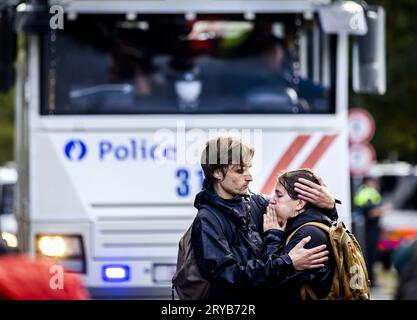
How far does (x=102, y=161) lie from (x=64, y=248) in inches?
24.8

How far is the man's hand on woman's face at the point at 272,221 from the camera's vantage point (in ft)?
15.7

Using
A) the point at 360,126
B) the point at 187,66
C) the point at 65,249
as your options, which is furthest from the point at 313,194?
the point at 360,126

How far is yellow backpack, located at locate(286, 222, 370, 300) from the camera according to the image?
4688 millimetres

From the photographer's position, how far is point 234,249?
4.81 m

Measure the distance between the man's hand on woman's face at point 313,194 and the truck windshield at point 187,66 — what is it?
3204mm

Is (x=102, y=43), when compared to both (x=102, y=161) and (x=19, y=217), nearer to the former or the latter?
(x=102, y=161)

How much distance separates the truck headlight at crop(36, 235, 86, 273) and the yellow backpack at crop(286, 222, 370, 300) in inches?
126

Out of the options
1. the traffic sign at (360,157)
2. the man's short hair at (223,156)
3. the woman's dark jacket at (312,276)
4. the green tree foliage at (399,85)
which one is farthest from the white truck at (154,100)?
the green tree foliage at (399,85)

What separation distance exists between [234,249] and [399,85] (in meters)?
21.3

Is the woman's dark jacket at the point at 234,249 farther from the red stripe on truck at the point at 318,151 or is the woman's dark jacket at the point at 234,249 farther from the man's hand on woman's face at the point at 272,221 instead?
the red stripe on truck at the point at 318,151

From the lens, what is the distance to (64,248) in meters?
7.89

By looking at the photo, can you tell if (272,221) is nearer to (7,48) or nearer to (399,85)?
(7,48)

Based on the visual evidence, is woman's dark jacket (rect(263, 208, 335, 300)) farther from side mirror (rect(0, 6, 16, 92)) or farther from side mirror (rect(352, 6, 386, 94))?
side mirror (rect(352, 6, 386, 94))
